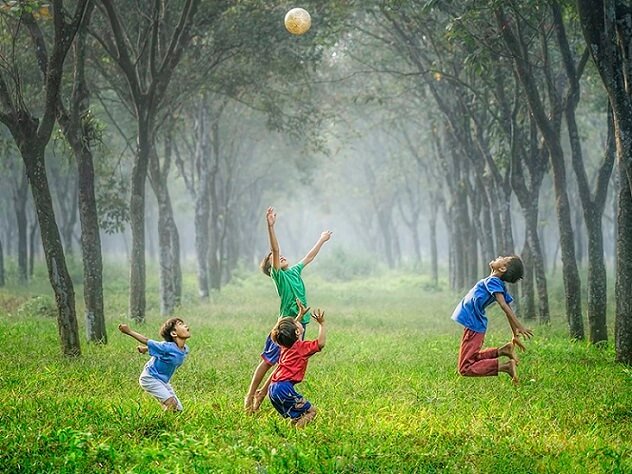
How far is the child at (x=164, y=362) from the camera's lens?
7.06 m

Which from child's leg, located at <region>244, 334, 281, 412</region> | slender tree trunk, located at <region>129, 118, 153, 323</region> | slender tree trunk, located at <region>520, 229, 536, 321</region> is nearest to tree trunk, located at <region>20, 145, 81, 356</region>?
child's leg, located at <region>244, 334, 281, 412</region>

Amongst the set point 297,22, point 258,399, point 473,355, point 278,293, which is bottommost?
point 258,399

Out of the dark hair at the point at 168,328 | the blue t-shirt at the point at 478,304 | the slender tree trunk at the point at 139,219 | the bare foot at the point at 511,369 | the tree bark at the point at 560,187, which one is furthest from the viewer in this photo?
the slender tree trunk at the point at 139,219

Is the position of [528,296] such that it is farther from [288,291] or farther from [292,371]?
[292,371]

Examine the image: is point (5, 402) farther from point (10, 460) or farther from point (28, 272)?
point (28, 272)

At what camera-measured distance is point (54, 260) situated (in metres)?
10.4

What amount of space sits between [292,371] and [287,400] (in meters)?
0.28

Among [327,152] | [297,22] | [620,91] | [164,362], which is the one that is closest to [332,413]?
[164,362]

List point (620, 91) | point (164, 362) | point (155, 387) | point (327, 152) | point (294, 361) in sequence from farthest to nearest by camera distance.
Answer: point (327, 152), point (620, 91), point (164, 362), point (155, 387), point (294, 361)

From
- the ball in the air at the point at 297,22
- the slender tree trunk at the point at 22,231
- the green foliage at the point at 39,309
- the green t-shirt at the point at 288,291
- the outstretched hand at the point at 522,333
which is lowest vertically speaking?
the outstretched hand at the point at 522,333

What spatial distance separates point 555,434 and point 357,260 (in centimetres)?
3993

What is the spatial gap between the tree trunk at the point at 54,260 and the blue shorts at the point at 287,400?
4886mm

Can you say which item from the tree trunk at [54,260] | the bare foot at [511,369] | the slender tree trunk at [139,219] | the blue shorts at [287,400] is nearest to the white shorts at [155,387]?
the blue shorts at [287,400]

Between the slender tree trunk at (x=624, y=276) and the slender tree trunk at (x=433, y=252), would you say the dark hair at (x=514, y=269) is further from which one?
the slender tree trunk at (x=433, y=252)
